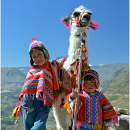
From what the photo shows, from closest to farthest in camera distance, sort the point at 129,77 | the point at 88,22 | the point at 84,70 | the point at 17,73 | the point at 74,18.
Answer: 1. the point at 84,70
2. the point at 88,22
3. the point at 74,18
4. the point at 129,77
5. the point at 17,73

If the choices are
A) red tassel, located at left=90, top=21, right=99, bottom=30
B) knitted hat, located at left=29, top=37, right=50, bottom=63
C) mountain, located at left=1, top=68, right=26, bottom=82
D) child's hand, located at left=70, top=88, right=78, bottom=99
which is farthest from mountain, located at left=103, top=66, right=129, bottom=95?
mountain, located at left=1, top=68, right=26, bottom=82

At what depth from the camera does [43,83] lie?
2291 millimetres

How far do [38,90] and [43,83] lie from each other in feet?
0.38

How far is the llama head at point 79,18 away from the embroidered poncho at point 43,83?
93cm

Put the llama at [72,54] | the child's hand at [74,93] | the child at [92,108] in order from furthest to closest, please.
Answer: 1. the llama at [72,54]
2. the child at [92,108]
3. the child's hand at [74,93]

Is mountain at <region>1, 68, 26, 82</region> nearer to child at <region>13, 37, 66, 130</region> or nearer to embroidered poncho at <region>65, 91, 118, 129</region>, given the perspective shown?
child at <region>13, 37, 66, 130</region>

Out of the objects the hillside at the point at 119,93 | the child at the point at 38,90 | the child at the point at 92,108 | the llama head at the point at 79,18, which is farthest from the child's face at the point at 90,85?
the hillside at the point at 119,93

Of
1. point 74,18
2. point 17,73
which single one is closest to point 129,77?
point 74,18

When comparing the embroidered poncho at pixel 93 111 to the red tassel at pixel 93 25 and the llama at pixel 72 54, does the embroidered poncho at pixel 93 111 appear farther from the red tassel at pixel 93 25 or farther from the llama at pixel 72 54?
the red tassel at pixel 93 25

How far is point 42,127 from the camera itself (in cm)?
213

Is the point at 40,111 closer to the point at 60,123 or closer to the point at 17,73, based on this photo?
the point at 60,123

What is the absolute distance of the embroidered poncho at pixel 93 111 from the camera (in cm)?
202

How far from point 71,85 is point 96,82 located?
2.01ft

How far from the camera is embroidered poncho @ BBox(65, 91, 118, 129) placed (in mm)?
2024
